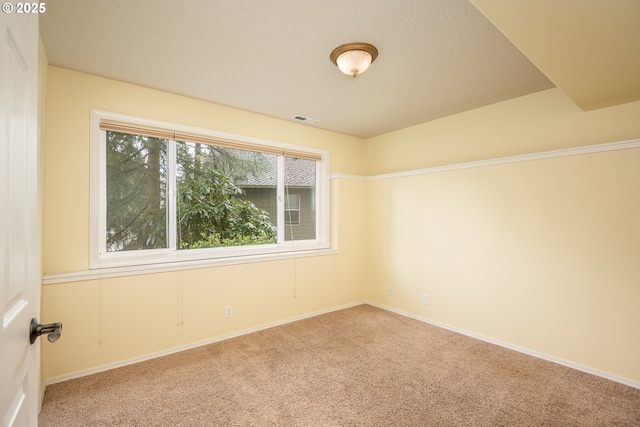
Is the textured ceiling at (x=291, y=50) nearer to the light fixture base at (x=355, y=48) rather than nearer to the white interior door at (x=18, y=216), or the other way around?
the light fixture base at (x=355, y=48)

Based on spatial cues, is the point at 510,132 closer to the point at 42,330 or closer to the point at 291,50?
the point at 291,50

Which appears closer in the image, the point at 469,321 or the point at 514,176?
the point at 514,176

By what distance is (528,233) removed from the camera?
295 cm

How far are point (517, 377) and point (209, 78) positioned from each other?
3.71 metres

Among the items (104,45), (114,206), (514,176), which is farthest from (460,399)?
(104,45)

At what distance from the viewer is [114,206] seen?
2.75m

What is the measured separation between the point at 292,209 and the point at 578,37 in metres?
3.14

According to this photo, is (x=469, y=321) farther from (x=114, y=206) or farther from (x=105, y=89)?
(x=105, y=89)

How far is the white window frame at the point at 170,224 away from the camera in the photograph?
2604 mm

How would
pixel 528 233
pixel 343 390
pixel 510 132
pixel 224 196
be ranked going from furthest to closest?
pixel 224 196 → pixel 510 132 → pixel 528 233 → pixel 343 390

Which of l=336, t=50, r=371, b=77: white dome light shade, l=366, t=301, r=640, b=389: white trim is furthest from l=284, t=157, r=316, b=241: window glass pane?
l=336, t=50, r=371, b=77: white dome light shade

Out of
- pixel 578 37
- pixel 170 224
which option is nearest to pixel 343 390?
pixel 170 224

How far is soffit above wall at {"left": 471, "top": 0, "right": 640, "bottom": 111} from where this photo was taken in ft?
4.66

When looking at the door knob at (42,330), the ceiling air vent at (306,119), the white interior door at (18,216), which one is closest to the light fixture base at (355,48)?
the ceiling air vent at (306,119)
